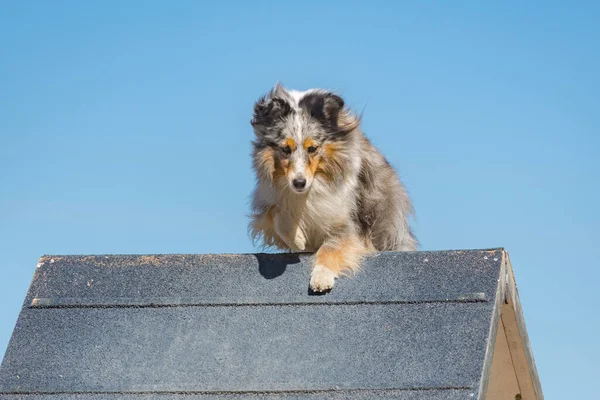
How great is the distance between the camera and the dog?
17.9ft

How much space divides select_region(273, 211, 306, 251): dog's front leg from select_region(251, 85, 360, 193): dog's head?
0.24 meters

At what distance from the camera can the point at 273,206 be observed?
5730 millimetres

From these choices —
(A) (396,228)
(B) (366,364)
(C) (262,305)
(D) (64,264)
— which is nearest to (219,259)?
(C) (262,305)

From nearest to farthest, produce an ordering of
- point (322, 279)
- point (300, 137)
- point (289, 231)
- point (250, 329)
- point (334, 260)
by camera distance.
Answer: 1. point (250, 329)
2. point (322, 279)
3. point (334, 260)
4. point (300, 137)
5. point (289, 231)

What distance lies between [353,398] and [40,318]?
1693 mm

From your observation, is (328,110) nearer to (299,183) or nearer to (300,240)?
(299,183)

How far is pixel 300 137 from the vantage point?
17.8 feet

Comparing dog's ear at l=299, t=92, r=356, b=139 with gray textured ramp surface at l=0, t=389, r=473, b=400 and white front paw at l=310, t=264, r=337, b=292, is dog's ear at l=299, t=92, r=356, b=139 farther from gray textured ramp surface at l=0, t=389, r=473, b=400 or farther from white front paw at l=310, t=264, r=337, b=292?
gray textured ramp surface at l=0, t=389, r=473, b=400

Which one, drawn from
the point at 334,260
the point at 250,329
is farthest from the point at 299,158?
the point at 250,329

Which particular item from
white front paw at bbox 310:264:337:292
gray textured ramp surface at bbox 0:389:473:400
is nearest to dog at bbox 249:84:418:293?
white front paw at bbox 310:264:337:292

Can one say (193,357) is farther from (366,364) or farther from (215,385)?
(366,364)

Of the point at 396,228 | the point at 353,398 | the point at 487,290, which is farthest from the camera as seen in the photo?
the point at 396,228

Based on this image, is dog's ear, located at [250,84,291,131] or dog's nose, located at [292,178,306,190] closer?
dog's nose, located at [292,178,306,190]

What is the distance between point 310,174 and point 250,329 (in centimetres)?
123
